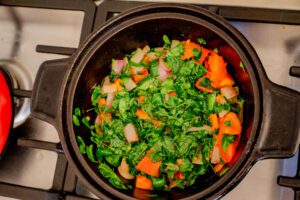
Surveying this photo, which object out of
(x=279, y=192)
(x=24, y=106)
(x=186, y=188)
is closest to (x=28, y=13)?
(x=24, y=106)

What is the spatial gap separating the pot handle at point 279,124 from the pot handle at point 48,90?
1.49 feet

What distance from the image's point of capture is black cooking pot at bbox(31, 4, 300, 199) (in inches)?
28.4

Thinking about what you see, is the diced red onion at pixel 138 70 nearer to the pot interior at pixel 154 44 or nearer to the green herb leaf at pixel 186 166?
the pot interior at pixel 154 44

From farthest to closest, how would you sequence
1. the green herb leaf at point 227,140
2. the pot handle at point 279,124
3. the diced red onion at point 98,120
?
the diced red onion at point 98,120
the green herb leaf at point 227,140
the pot handle at point 279,124

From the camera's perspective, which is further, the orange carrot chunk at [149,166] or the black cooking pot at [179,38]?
the orange carrot chunk at [149,166]

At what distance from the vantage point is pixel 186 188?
33.2 inches

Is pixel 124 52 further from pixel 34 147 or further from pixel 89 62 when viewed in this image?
pixel 34 147

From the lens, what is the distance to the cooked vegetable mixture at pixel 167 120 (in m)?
0.84

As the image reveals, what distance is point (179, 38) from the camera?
92 cm

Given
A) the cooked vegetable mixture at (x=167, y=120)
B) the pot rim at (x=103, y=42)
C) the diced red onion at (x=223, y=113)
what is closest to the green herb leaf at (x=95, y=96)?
the cooked vegetable mixture at (x=167, y=120)

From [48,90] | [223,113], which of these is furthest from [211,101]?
[48,90]

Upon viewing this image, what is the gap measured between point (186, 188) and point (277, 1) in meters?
0.55

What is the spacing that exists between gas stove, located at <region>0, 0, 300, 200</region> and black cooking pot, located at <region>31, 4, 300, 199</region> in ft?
0.36

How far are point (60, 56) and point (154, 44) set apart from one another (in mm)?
277
